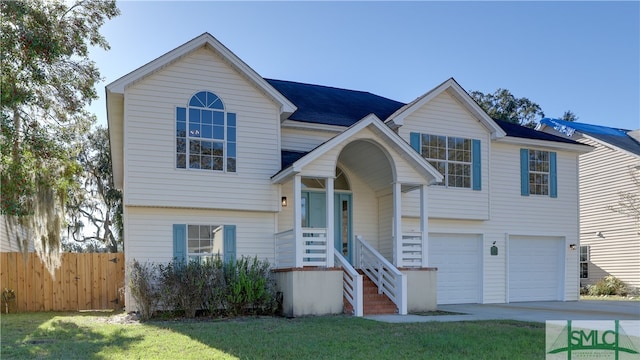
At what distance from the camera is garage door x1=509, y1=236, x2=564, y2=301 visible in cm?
1762

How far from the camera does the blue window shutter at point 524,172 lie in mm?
17562

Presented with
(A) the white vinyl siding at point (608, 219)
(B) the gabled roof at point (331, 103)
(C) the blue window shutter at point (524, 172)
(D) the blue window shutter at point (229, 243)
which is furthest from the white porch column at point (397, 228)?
(A) the white vinyl siding at point (608, 219)

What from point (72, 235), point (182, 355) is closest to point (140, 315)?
point (182, 355)

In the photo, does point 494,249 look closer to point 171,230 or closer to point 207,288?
point 207,288

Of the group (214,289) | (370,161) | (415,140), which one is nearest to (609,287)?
(415,140)

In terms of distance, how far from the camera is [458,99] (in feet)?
54.0

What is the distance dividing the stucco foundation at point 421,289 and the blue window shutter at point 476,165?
12.6 feet

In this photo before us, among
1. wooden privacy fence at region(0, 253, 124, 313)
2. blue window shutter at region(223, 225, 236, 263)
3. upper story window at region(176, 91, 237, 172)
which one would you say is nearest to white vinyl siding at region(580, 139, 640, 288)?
upper story window at region(176, 91, 237, 172)

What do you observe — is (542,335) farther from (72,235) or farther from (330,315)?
(72,235)

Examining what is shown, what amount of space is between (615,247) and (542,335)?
1540cm

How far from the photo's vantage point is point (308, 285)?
12.6 m

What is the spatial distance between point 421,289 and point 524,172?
20.3 ft

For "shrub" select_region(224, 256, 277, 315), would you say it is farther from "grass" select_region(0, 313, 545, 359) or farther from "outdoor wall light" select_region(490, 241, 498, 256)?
"outdoor wall light" select_region(490, 241, 498, 256)

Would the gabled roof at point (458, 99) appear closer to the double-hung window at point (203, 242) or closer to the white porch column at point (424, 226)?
the white porch column at point (424, 226)
